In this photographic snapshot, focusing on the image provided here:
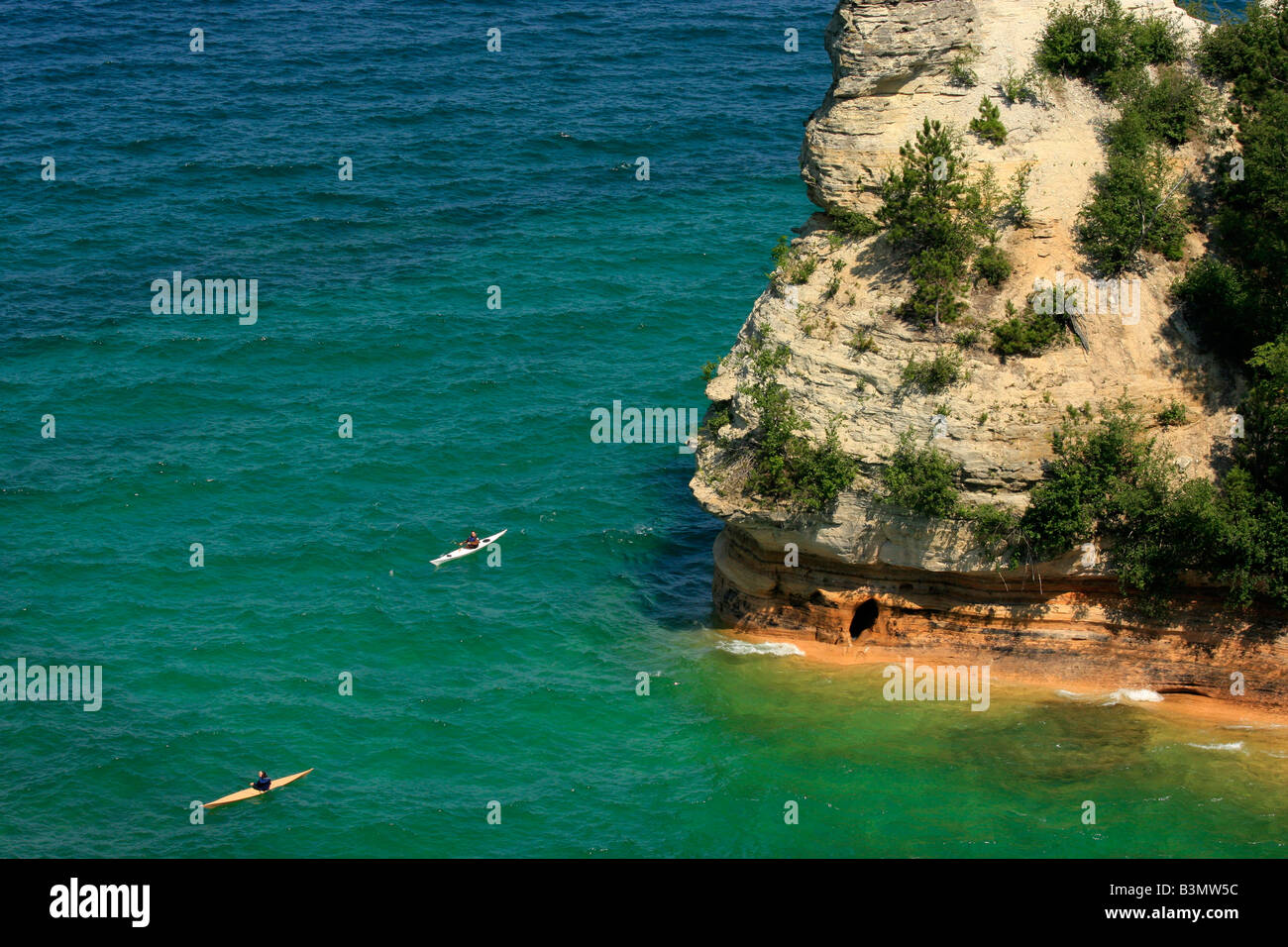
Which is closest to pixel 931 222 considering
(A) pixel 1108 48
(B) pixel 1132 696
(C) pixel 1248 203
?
(A) pixel 1108 48

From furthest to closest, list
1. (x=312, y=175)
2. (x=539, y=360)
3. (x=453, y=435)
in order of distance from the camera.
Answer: (x=312, y=175) < (x=539, y=360) < (x=453, y=435)

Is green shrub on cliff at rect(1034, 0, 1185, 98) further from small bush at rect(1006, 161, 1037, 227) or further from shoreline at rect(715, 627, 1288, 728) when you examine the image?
shoreline at rect(715, 627, 1288, 728)

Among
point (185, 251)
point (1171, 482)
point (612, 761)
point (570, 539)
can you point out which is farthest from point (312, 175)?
point (1171, 482)

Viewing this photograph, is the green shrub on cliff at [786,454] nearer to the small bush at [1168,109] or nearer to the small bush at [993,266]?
the small bush at [993,266]

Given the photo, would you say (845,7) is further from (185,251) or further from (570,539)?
(185,251)

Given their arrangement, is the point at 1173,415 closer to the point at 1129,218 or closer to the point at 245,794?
the point at 1129,218

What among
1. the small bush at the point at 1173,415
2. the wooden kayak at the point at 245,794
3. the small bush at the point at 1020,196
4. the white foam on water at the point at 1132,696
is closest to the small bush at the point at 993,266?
the small bush at the point at 1020,196
